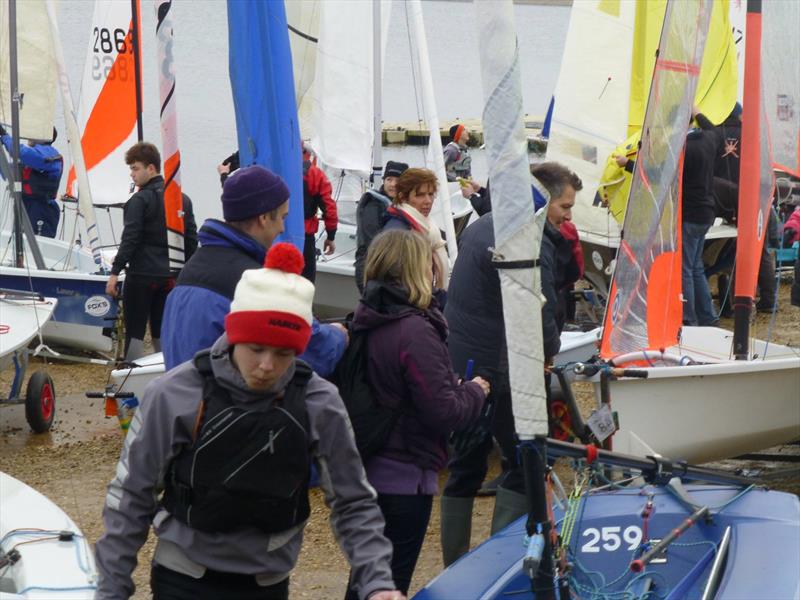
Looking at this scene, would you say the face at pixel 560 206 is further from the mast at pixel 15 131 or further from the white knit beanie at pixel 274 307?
the mast at pixel 15 131

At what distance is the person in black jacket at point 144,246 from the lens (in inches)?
303

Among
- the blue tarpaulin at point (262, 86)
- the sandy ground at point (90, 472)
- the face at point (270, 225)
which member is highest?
the blue tarpaulin at point (262, 86)

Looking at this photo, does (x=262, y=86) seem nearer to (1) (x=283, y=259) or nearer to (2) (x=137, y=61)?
(1) (x=283, y=259)

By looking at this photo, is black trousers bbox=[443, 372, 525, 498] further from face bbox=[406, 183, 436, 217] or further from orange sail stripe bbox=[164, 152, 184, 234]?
orange sail stripe bbox=[164, 152, 184, 234]

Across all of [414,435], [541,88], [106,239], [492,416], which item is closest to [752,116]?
[492,416]

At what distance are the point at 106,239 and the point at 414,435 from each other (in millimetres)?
11756

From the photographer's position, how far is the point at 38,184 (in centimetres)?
1101

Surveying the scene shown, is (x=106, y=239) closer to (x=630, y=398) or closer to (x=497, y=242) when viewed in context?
(x=630, y=398)

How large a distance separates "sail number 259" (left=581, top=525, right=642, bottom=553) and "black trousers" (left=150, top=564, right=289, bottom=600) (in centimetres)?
130

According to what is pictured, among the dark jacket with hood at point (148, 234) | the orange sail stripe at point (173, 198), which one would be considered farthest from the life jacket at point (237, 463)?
the dark jacket with hood at point (148, 234)

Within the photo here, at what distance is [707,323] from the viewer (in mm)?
8852

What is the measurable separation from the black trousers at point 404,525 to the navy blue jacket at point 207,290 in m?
0.74

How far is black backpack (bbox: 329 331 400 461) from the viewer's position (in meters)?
3.63

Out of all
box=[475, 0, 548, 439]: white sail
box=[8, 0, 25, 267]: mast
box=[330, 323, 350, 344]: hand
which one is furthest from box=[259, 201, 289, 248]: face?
box=[8, 0, 25, 267]: mast
